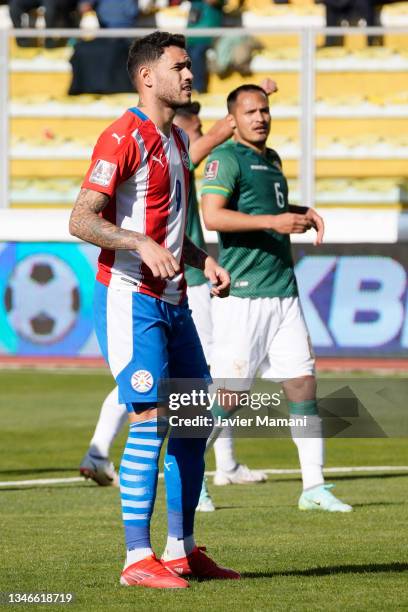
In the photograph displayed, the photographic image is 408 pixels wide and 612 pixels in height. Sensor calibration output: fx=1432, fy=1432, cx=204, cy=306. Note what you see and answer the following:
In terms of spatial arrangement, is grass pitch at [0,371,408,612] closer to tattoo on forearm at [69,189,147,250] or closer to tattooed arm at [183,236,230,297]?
tattooed arm at [183,236,230,297]

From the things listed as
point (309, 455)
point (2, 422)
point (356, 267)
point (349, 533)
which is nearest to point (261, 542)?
point (349, 533)

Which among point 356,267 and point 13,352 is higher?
point 356,267

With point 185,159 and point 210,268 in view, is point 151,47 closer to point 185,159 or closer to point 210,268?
point 185,159

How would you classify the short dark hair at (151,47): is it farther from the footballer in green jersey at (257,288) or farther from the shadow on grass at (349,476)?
the shadow on grass at (349,476)

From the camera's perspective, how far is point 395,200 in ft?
61.5

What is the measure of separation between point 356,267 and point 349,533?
9.82 m

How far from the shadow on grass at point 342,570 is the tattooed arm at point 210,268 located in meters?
1.20

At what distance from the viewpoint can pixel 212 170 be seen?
8.49m

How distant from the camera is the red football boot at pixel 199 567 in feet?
19.6

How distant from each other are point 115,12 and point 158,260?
15044mm

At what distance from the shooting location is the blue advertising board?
1683 cm

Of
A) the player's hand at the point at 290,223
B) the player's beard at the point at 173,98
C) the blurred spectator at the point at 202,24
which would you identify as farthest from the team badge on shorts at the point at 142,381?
the blurred spectator at the point at 202,24

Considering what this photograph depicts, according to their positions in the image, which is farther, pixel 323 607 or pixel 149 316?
pixel 149 316

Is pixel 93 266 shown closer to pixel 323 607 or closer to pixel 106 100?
pixel 106 100
